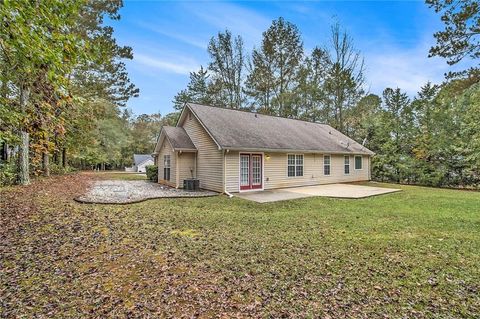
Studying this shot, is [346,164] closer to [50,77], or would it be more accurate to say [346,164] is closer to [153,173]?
[153,173]

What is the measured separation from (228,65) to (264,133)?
14562 mm

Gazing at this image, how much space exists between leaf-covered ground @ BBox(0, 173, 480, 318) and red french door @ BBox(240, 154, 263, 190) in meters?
5.05

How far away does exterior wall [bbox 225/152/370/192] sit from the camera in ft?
39.4

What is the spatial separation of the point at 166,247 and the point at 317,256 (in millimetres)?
2771

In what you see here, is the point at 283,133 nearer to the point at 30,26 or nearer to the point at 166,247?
the point at 166,247

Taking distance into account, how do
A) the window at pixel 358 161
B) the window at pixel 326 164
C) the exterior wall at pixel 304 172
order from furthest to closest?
the window at pixel 358 161 < the window at pixel 326 164 < the exterior wall at pixel 304 172

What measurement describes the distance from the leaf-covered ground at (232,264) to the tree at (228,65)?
21384mm

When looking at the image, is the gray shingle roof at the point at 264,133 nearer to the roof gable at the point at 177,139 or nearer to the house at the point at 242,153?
the house at the point at 242,153

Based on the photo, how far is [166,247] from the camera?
15.8 feet

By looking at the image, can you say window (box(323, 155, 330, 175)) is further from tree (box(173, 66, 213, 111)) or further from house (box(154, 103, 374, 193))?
tree (box(173, 66, 213, 111))

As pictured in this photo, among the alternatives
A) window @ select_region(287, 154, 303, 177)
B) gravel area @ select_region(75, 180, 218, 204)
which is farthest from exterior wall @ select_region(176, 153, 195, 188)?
window @ select_region(287, 154, 303, 177)

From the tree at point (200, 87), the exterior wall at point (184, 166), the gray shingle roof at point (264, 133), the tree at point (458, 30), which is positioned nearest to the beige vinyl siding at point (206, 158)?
the exterior wall at point (184, 166)

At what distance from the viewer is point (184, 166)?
44.8 feet

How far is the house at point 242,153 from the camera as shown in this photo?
12.2m
